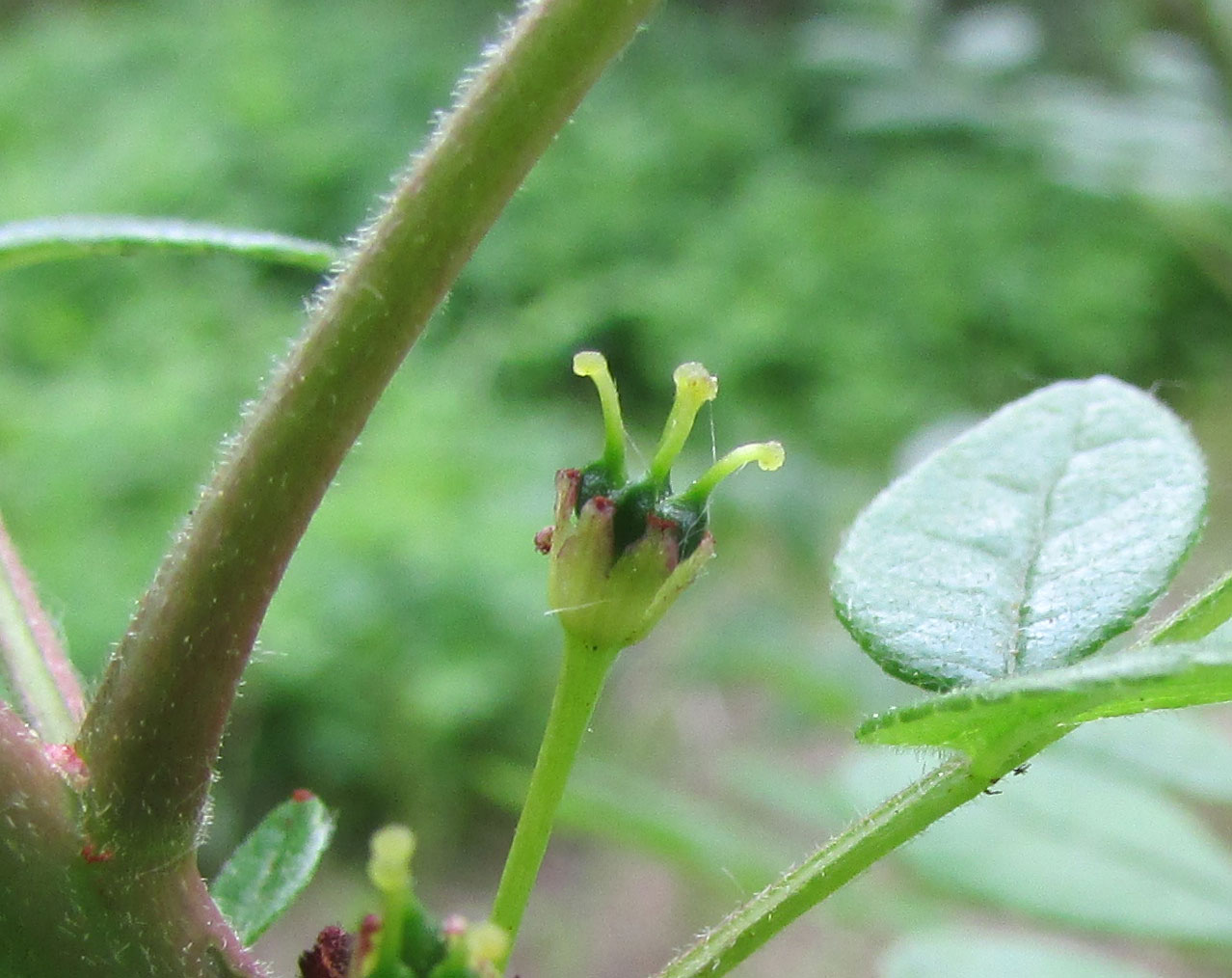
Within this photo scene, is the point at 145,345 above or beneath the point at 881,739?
beneath

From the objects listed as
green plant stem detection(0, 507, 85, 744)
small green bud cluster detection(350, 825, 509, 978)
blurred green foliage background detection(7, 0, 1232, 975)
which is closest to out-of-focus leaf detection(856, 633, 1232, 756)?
small green bud cluster detection(350, 825, 509, 978)

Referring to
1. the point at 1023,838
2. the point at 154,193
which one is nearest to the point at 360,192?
the point at 154,193

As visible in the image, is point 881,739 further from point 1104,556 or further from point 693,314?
point 693,314

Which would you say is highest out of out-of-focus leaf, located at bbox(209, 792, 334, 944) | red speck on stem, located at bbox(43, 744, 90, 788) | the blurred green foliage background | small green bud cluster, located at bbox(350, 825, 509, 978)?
small green bud cluster, located at bbox(350, 825, 509, 978)

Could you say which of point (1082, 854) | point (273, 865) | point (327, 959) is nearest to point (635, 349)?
point (1082, 854)

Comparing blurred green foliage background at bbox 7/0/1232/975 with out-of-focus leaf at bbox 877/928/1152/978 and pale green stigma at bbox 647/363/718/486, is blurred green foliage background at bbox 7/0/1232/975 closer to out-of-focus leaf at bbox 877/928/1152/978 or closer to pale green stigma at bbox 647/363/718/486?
out-of-focus leaf at bbox 877/928/1152/978

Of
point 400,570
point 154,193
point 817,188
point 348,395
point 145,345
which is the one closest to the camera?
point 348,395

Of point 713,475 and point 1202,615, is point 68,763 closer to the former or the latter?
point 713,475

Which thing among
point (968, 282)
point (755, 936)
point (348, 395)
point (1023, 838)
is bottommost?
point (968, 282)
